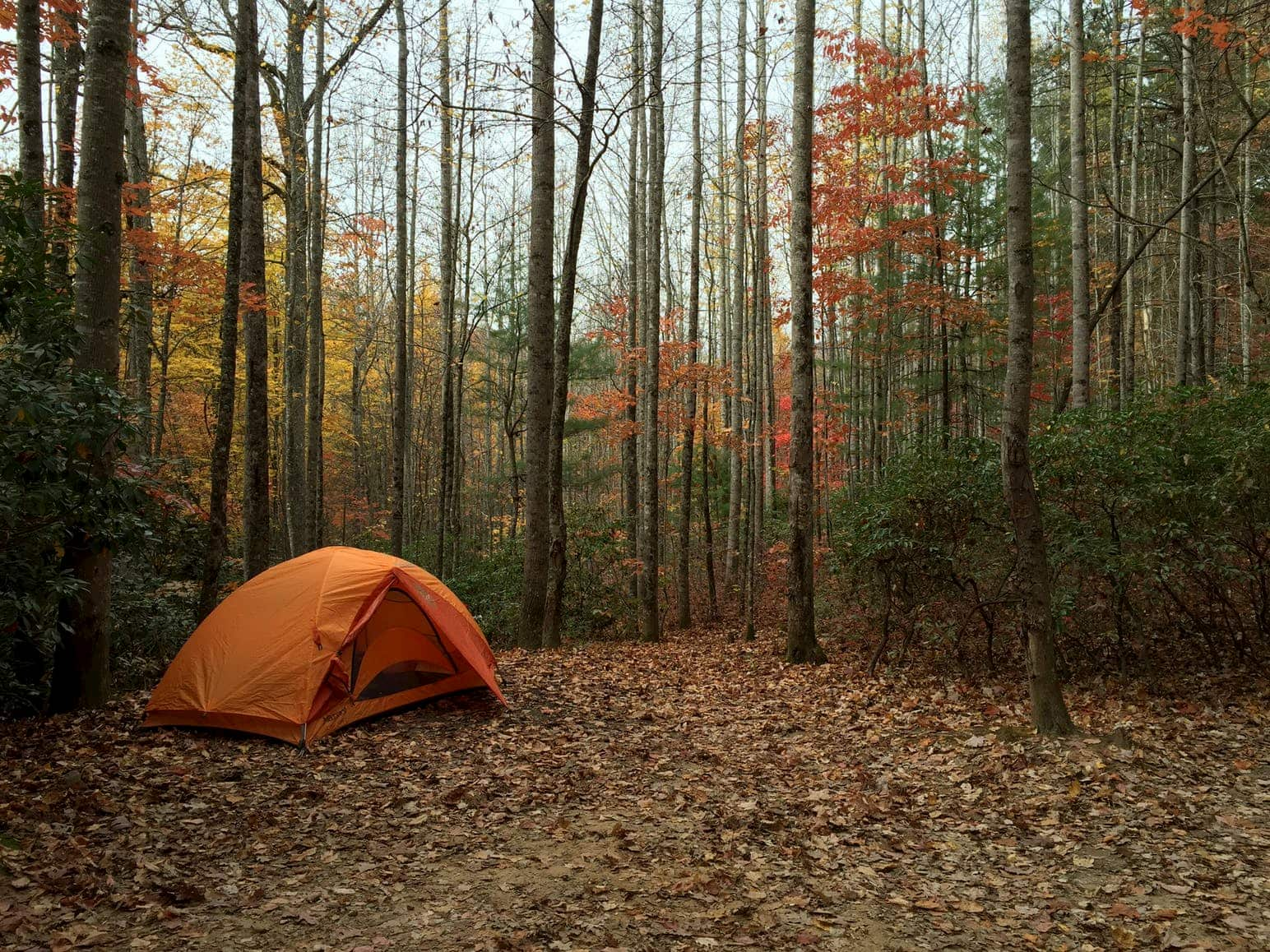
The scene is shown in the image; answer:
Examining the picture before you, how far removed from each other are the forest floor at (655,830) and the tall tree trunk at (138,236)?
5.84m

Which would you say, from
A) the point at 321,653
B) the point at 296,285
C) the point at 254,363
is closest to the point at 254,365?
the point at 254,363

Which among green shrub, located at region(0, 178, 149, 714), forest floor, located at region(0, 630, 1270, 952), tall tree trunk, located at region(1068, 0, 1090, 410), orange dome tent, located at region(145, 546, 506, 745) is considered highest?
tall tree trunk, located at region(1068, 0, 1090, 410)

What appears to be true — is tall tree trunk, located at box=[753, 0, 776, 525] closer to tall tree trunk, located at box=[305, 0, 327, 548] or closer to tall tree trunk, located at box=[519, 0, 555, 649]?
tall tree trunk, located at box=[519, 0, 555, 649]

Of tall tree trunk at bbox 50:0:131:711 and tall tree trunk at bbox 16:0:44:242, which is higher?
tall tree trunk at bbox 16:0:44:242

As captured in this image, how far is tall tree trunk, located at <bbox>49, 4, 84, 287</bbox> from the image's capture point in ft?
27.3

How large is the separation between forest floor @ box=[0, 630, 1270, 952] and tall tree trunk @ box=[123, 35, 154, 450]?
584 cm

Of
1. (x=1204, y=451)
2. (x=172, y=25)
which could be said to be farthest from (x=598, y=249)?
(x=1204, y=451)

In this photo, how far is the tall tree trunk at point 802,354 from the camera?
8.72 m

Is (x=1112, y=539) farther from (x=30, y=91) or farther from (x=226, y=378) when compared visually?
(x=30, y=91)

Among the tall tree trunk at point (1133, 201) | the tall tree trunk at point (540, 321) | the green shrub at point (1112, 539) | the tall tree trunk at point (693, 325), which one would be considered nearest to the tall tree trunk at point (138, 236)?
the tall tree trunk at point (540, 321)

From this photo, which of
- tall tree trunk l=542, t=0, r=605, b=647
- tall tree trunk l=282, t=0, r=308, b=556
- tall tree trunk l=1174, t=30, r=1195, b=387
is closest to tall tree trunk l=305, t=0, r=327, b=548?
tall tree trunk l=282, t=0, r=308, b=556

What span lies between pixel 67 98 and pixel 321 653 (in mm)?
9282

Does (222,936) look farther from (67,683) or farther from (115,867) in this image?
(67,683)

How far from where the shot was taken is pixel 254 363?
9477mm
